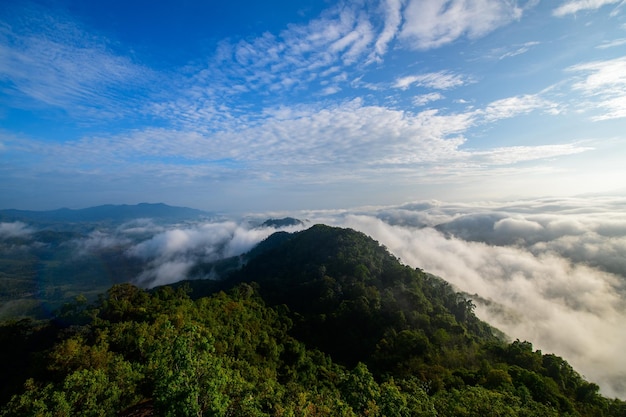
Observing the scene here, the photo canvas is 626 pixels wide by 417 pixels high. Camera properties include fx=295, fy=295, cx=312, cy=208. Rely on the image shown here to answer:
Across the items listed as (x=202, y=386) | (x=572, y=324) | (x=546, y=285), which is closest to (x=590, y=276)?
(x=546, y=285)

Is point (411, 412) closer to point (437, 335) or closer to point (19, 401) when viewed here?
point (19, 401)

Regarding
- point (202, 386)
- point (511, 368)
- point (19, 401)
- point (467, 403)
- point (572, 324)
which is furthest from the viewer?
point (572, 324)

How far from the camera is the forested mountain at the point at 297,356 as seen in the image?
53.0ft

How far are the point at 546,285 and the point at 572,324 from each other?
149 feet

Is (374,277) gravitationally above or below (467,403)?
below

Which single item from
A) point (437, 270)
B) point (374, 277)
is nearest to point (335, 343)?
point (374, 277)

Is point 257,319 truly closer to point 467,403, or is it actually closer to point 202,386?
point 467,403

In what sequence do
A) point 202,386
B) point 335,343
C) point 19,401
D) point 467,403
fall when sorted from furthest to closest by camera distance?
point 335,343 → point 467,403 → point 19,401 → point 202,386

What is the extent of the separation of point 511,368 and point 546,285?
179911mm

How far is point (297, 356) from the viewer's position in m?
47.6

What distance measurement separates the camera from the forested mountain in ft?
53.0

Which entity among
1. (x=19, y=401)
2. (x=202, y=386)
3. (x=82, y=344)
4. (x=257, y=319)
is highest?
(x=202, y=386)

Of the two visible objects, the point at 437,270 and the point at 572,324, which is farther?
the point at 437,270

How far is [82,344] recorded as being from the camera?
27422 millimetres
